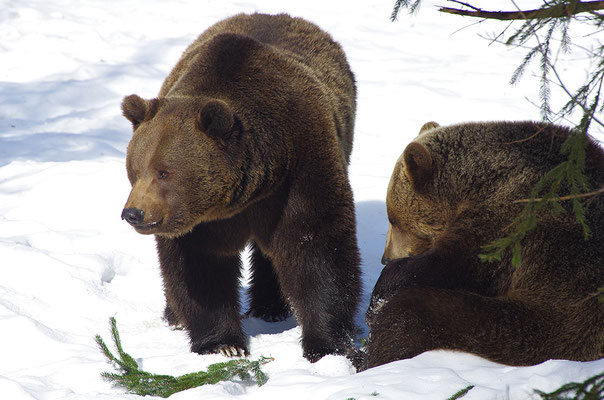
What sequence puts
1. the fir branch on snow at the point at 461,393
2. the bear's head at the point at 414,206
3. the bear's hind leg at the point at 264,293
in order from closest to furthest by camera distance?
1. the fir branch on snow at the point at 461,393
2. the bear's head at the point at 414,206
3. the bear's hind leg at the point at 264,293

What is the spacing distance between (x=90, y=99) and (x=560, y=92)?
7910mm

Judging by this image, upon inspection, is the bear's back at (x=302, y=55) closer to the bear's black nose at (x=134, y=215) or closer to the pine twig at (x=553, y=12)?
the bear's black nose at (x=134, y=215)

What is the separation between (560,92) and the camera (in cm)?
1114

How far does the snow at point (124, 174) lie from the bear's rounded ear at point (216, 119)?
5.00 feet

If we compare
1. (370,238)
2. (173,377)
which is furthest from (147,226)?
(370,238)

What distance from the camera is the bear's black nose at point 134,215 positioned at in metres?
3.90

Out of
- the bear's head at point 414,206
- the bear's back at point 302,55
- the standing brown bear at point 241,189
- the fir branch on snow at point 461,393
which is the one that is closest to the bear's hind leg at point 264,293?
the standing brown bear at point 241,189

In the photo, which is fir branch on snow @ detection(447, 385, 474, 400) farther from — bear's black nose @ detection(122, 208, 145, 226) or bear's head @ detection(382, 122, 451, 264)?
bear's black nose @ detection(122, 208, 145, 226)

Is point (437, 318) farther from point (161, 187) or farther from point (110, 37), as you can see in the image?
point (110, 37)

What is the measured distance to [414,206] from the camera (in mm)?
4355

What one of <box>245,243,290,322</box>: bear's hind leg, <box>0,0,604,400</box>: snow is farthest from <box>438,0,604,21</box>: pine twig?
<box>245,243,290,322</box>: bear's hind leg

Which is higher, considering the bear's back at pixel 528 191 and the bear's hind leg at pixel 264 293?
the bear's back at pixel 528 191

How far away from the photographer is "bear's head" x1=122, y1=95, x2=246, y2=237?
13.3ft

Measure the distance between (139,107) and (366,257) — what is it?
10.9 feet
